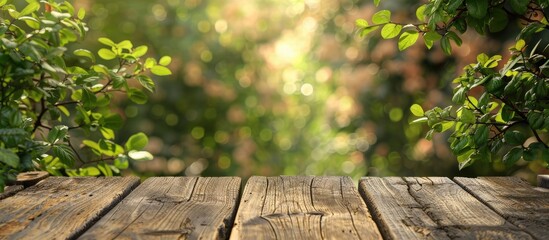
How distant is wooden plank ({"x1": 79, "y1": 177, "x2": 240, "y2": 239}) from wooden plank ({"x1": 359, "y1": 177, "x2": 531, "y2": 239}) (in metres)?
0.37

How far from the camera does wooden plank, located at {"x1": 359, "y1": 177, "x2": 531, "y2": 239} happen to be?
1.66 m

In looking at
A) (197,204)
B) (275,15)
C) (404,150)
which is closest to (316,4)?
(275,15)

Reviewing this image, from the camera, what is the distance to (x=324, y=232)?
1668 millimetres

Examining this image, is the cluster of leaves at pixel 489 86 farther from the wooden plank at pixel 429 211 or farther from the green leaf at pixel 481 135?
the wooden plank at pixel 429 211

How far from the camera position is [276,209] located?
6.24ft

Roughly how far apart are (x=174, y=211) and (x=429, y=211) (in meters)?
0.63

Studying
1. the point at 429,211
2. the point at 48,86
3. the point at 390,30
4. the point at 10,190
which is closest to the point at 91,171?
the point at 48,86

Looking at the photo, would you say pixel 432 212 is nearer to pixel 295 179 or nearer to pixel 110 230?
pixel 295 179

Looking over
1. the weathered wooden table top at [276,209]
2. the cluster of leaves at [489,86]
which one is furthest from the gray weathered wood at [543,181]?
the cluster of leaves at [489,86]

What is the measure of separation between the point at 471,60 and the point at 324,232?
262cm

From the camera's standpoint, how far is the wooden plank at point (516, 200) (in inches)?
68.9

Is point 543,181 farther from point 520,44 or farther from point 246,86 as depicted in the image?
point 246,86

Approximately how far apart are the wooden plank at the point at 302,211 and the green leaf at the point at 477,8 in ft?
1.83

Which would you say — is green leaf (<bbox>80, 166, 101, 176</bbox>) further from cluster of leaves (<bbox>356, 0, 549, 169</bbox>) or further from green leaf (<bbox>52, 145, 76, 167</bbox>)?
cluster of leaves (<bbox>356, 0, 549, 169</bbox>)
